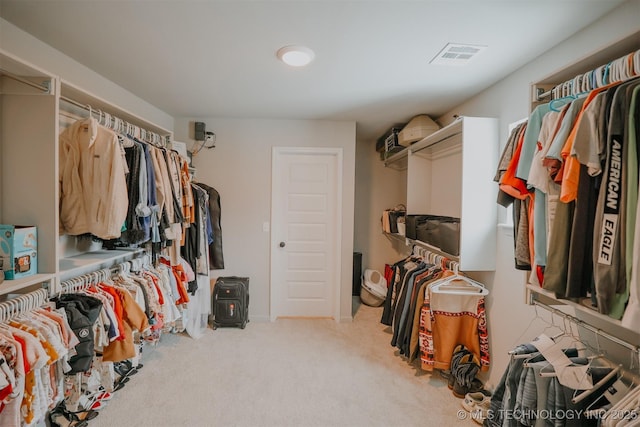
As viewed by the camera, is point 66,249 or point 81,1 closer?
point 81,1

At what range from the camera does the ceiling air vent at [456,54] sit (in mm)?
1650

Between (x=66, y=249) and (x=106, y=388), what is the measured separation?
969 mm

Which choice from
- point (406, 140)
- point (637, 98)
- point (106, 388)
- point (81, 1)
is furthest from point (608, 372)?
point (81, 1)

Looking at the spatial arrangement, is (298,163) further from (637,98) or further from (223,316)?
(637,98)

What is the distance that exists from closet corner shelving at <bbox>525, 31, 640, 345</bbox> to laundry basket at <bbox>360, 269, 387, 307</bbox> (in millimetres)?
2425

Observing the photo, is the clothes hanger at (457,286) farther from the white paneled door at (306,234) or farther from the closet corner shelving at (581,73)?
the white paneled door at (306,234)

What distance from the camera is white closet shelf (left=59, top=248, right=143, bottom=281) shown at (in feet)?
5.16

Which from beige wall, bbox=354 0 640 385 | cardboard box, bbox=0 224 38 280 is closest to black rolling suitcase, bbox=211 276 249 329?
beige wall, bbox=354 0 640 385

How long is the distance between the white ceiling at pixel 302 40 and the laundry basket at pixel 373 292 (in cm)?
252

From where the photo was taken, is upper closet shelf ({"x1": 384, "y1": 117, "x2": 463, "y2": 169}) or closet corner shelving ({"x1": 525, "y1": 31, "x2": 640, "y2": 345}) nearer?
closet corner shelving ({"x1": 525, "y1": 31, "x2": 640, "y2": 345})

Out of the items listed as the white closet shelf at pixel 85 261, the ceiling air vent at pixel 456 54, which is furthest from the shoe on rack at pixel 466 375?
the white closet shelf at pixel 85 261

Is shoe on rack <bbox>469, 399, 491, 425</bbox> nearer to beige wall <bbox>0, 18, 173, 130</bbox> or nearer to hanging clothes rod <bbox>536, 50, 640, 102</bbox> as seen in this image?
hanging clothes rod <bbox>536, 50, 640, 102</bbox>

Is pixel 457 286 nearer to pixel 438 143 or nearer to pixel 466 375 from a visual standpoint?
pixel 466 375

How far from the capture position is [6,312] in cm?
121
